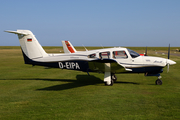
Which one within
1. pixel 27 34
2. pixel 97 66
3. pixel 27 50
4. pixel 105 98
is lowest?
pixel 105 98

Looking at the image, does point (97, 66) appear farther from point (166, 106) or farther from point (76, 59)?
point (166, 106)

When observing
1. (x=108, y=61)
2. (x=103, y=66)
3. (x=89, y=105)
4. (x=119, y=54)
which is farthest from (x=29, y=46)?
(x=89, y=105)

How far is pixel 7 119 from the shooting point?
6.11 m

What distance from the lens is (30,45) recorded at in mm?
13359

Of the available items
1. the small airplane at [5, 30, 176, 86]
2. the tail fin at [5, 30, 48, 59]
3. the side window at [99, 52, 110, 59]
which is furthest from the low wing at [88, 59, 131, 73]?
the tail fin at [5, 30, 48, 59]

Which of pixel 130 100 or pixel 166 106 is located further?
pixel 130 100

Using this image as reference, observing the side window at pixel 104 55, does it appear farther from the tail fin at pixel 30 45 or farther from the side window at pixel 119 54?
the tail fin at pixel 30 45

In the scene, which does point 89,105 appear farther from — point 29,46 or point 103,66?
point 29,46

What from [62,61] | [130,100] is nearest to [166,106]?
[130,100]

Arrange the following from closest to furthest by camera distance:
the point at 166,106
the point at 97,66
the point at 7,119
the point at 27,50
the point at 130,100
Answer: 1. the point at 7,119
2. the point at 166,106
3. the point at 130,100
4. the point at 97,66
5. the point at 27,50

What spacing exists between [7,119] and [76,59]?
6985 millimetres

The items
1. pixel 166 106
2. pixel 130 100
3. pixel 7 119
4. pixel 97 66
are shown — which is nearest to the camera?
pixel 7 119

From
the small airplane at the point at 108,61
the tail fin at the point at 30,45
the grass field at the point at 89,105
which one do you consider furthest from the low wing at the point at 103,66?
the tail fin at the point at 30,45

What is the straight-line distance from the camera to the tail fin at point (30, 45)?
521 inches
